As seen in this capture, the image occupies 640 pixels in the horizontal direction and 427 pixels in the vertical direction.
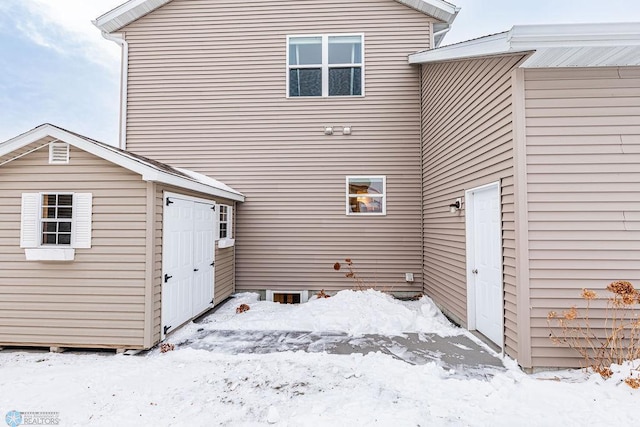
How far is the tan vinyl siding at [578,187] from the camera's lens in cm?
346

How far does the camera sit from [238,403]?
296 centimetres

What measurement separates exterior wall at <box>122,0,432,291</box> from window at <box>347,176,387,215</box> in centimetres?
15

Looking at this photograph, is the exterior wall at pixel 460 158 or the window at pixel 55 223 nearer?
the exterior wall at pixel 460 158

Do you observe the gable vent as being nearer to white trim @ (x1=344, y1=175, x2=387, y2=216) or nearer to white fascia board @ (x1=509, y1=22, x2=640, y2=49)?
white trim @ (x1=344, y1=175, x2=387, y2=216)

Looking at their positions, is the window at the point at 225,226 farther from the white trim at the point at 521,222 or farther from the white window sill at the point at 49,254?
the white trim at the point at 521,222

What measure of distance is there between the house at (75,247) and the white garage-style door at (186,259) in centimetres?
24

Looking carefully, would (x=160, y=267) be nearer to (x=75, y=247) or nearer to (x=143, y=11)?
(x=75, y=247)

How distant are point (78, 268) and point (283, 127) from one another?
4.87 meters

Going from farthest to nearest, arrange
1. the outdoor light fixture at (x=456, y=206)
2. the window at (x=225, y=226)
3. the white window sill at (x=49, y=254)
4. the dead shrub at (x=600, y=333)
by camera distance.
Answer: the window at (x=225, y=226) → the outdoor light fixture at (x=456, y=206) → the white window sill at (x=49, y=254) → the dead shrub at (x=600, y=333)

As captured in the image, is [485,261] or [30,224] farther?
[485,261]

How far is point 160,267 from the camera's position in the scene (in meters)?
4.42

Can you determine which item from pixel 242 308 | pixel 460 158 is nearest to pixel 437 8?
pixel 460 158

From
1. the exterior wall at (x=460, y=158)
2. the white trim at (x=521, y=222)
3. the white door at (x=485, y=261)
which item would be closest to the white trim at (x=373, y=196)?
the exterior wall at (x=460, y=158)

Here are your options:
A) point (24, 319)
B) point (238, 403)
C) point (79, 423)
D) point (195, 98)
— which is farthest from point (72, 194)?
point (195, 98)
